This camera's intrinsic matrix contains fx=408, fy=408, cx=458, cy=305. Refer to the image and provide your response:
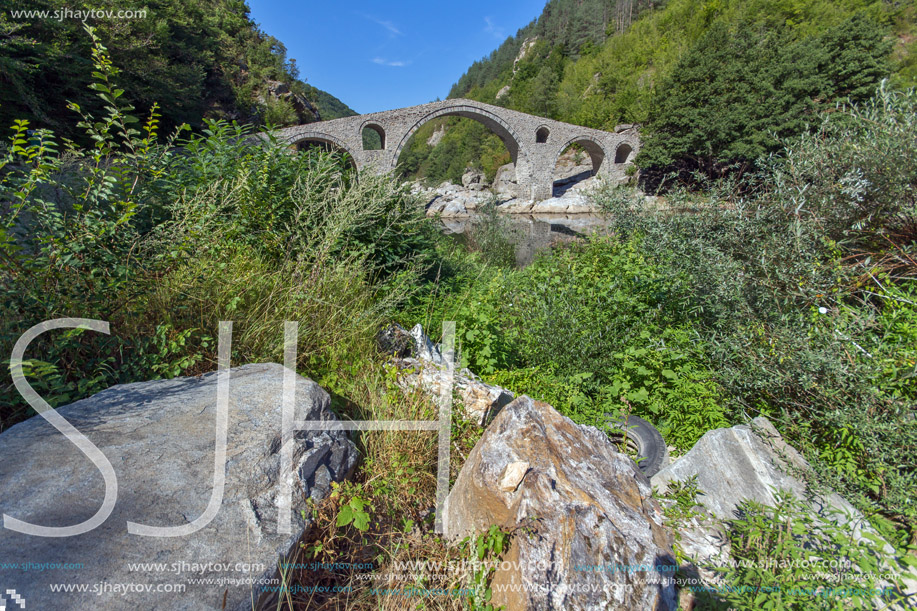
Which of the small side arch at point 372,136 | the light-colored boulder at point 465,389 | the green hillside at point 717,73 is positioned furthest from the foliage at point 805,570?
the small side arch at point 372,136

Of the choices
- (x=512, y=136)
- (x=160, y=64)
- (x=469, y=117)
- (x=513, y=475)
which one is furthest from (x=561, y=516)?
(x=512, y=136)

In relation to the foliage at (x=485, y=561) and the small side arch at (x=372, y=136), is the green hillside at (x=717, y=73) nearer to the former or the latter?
the small side arch at (x=372, y=136)

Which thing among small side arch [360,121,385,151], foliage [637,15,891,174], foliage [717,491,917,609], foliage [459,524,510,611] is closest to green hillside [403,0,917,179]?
foliage [637,15,891,174]

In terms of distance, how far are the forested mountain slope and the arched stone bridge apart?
3487 millimetres

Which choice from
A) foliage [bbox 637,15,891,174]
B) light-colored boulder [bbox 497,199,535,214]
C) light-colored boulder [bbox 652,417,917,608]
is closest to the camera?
light-colored boulder [bbox 652,417,917,608]

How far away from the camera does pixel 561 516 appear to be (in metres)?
1.31

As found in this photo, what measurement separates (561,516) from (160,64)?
65.3 feet

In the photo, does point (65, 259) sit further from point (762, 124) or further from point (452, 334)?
point (762, 124)

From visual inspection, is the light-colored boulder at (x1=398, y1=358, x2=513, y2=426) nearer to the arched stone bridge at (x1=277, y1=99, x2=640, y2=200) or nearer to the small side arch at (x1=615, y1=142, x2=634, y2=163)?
the arched stone bridge at (x1=277, y1=99, x2=640, y2=200)

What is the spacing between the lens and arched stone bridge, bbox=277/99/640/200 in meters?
24.6

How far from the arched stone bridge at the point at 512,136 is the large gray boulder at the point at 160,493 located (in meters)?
22.7

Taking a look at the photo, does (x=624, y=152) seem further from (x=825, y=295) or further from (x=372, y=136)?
(x=825, y=295)

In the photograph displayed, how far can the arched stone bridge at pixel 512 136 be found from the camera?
80.6 ft

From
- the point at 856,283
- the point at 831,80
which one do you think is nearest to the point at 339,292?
the point at 856,283
